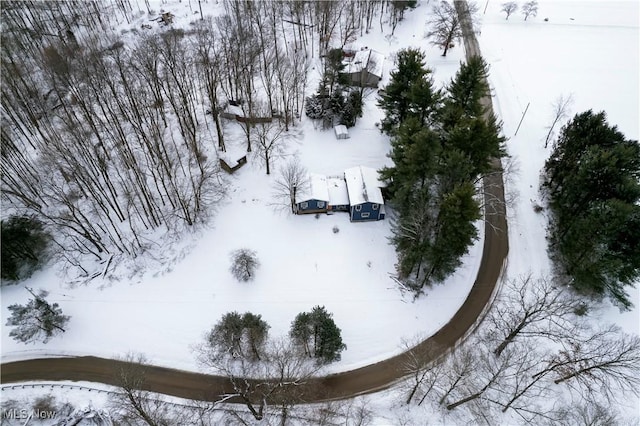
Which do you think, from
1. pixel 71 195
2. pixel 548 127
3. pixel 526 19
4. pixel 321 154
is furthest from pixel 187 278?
pixel 526 19

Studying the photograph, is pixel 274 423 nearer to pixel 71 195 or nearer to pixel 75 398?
pixel 75 398

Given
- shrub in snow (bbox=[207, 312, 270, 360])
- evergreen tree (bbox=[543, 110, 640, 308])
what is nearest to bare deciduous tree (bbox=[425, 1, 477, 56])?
evergreen tree (bbox=[543, 110, 640, 308])

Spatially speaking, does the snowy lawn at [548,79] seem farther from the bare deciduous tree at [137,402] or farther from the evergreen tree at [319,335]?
the bare deciduous tree at [137,402]

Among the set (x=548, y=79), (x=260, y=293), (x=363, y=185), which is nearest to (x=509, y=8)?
(x=548, y=79)

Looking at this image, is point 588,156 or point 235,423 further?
point 588,156

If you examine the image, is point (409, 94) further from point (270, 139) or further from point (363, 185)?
point (270, 139)
